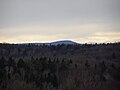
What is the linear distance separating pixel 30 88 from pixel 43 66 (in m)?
6.74

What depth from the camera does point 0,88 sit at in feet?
38.1

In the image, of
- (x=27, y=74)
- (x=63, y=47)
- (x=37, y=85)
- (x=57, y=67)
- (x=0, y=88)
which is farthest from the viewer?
(x=63, y=47)

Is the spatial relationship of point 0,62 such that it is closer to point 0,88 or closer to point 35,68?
point 35,68

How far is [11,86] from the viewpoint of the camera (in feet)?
38.6

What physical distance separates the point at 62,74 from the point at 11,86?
6.92 meters

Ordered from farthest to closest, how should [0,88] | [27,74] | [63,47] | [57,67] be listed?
[63,47] → [57,67] → [27,74] → [0,88]

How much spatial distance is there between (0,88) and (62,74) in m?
7.29

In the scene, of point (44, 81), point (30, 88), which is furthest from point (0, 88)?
point (44, 81)

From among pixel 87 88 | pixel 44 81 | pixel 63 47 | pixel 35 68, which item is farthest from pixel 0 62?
pixel 63 47

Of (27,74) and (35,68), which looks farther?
(35,68)

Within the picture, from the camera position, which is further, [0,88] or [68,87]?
[68,87]

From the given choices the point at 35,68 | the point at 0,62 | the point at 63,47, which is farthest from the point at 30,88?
the point at 63,47

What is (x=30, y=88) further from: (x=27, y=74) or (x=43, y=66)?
(x=43, y=66)

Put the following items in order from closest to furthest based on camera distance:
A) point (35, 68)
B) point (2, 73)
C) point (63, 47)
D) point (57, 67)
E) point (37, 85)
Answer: point (37, 85), point (2, 73), point (35, 68), point (57, 67), point (63, 47)
